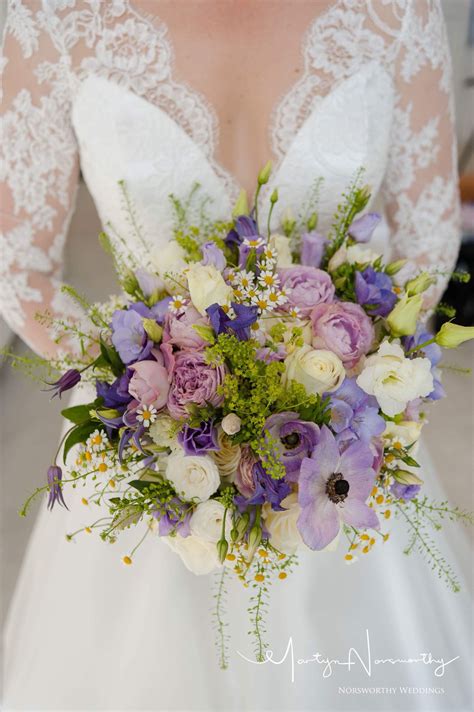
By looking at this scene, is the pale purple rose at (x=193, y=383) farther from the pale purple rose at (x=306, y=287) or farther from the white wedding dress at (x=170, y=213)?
the white wedding dress at (x=170, y=213)

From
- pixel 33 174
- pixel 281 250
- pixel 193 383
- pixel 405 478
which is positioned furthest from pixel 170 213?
pixel 405 478

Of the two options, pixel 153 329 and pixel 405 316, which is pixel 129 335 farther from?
pixel 405 316

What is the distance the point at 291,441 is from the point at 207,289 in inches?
8.5

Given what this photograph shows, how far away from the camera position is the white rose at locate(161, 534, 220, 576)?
0.77 metres

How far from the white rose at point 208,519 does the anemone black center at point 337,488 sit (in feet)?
0.45

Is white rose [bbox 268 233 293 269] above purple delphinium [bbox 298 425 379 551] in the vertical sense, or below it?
above

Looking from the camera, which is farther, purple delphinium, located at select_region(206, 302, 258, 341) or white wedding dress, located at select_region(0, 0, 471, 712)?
white wedding dress, located at select_region(0, 0, 471, 712)

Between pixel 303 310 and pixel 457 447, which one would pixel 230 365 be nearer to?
pixel 303 310

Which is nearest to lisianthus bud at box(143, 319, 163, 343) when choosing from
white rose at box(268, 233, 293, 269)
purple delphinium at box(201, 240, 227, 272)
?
purple delphinium at box(201, 240, 227, 272)

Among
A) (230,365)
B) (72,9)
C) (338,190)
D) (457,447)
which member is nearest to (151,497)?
(230,365)

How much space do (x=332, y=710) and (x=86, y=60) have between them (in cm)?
129

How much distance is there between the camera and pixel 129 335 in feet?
2.47

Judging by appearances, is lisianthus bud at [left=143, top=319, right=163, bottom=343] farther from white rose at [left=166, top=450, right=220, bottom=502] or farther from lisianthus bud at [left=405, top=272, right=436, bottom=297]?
lisianthus bud at [left=405, top=272, right=436, bottom=297]

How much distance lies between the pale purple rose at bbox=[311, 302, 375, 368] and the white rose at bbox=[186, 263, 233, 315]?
129 mm
